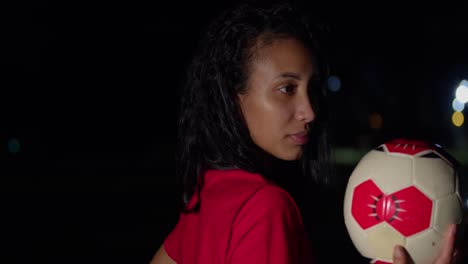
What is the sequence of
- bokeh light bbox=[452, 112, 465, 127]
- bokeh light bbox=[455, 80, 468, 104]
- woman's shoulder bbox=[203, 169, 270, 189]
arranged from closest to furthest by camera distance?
1. woman's shoulder bbox=[203, 169, 270, 189]
2. bokeh light bbox=[455, 80, 468, 104]
3. bokeh light bbox=[452, 112, 465, 127]

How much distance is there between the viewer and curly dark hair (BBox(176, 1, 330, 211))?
1.84 metres

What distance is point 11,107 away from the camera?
2659 cm

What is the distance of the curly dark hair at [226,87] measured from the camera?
1.84 m

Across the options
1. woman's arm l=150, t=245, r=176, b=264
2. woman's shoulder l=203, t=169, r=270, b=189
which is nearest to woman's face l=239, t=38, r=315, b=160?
woman's shoulder l=203, t=169, r=270, b=189

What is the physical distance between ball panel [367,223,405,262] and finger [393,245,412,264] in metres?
0.06

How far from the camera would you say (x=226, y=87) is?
192 centimetres

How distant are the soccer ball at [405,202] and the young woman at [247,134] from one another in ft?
0.32

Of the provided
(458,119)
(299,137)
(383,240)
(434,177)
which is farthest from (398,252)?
(458,119)

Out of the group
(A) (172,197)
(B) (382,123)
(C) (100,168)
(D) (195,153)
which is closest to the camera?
(D) (195,153)

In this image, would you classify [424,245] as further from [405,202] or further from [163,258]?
[163,258]

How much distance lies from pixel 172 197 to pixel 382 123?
25015mm

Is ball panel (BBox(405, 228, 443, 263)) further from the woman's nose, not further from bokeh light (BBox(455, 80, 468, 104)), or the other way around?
bokeh light (BBox(455, 80, 468, 104))

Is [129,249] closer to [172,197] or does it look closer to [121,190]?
[172,197]

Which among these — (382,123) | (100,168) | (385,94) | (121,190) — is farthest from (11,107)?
(385,94)
